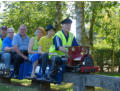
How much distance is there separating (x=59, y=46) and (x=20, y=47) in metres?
1.91

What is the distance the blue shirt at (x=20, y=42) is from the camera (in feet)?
24.2

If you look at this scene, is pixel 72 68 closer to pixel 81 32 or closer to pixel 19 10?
pixel 81 32

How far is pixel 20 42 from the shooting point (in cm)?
752

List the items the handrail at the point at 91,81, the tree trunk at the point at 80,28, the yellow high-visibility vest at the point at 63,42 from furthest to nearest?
the tree trunk at the point at 80,28 → the yellow high-visibility vest at the point at 63,42 → the handrail at the point at 91,81

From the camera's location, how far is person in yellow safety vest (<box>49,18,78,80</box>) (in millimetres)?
6156

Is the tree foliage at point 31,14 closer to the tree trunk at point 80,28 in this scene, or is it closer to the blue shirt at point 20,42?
the tree trunk at point 80,28

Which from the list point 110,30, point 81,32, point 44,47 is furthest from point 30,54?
point 110,30

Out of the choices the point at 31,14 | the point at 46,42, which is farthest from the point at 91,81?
the point at 31,14

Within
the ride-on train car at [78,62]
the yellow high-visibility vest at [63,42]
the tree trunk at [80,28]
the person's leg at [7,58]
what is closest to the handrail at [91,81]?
the ride-on train car at [78,62]

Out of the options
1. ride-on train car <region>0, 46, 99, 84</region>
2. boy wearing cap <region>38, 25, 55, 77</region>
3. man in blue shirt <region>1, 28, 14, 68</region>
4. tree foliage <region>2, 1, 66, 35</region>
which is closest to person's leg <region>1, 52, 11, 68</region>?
man in blue shirt <region>1, 28, 14, 68</region>

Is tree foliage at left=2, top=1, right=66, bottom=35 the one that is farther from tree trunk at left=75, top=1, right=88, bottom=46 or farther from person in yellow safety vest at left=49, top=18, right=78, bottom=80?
person in yellow safety vest at left=49, top=18, right=78, bottom=80

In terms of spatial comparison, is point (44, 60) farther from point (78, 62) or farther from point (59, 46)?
point (78, 62)

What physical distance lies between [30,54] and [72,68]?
1.70 m

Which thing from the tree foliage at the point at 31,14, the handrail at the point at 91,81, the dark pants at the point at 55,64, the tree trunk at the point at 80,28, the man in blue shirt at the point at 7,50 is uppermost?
the tree foliage at the point at 31,14
